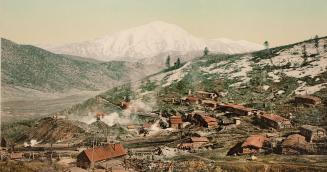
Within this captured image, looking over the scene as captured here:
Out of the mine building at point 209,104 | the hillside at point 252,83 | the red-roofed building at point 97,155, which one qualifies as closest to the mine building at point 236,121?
the hillside at point 252,83

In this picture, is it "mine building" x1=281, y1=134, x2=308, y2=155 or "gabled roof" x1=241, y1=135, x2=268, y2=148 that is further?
"gabled roof" x1=241, y1=135, x2=268, y2=148

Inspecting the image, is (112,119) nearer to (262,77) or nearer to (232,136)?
(232,136)

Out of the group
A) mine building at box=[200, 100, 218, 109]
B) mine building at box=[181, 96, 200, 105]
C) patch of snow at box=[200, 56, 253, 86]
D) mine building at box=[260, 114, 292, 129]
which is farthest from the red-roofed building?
patch of snow at box=[200, 56, 253, 86]

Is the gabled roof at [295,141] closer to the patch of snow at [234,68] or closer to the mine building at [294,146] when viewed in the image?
the mine building at [294,146]

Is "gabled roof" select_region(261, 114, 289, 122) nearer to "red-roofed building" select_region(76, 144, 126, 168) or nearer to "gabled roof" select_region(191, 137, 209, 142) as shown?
"gabled roof" select_region(191, 137, 209, 142)

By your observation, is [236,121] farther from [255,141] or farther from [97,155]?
[97,155]

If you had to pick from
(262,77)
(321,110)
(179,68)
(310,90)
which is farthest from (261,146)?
(179,68)
